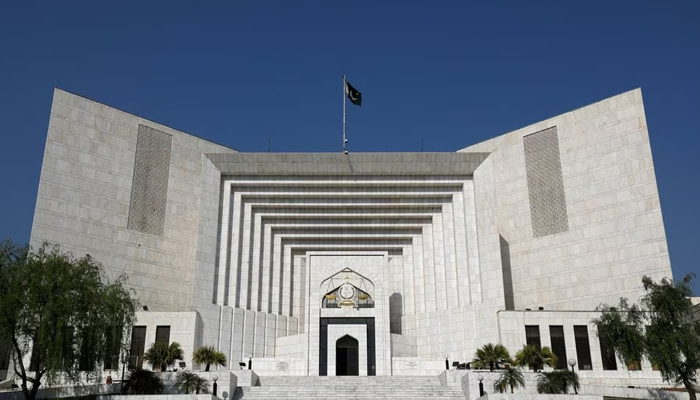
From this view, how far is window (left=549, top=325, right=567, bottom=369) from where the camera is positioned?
35.5m

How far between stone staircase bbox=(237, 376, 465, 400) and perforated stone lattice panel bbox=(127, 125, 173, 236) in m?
14.0

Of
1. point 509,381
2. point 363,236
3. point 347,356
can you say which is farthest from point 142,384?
point 363,236

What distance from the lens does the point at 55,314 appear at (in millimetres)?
22438

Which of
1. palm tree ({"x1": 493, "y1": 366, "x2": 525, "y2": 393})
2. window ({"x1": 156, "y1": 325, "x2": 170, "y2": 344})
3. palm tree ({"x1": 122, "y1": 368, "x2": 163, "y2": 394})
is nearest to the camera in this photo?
palm tree ({"x1": 122, "y1": 368, "x2": 163, "y2": 394})

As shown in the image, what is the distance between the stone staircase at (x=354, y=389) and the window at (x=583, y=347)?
9.55 metres

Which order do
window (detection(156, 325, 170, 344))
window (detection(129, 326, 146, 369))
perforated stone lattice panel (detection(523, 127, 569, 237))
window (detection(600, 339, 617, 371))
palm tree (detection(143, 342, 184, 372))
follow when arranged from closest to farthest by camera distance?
palm tree (detection(143, 342, 184, 372))
window (detection(600, 339, 617, 371))
window (detection(129, 326, 146, 369))
window (detection(156, 325, 170, 344))
perforated stone lattice panel (detection(523, 127, 569, 237))

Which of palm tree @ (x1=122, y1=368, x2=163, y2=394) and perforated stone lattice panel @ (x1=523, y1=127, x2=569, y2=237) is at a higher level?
perforated stone lattice panel @ (x1=523, y1=127, x2=569, y2=237)

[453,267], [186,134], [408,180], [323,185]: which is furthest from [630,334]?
[186,134]

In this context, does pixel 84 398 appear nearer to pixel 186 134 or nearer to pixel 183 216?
pixel 183 216

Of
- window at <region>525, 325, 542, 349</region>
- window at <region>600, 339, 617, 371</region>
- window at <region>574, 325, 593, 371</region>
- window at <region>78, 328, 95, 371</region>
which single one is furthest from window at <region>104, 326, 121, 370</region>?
window at <region>600, 339, 617, 371</region>

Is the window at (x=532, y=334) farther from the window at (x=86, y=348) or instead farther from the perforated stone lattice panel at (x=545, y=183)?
the window at (x=86, y=348)

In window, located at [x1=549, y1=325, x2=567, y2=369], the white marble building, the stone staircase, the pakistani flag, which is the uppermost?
the pakistani flag

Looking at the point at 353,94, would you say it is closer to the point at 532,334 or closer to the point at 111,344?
the point at 532,334

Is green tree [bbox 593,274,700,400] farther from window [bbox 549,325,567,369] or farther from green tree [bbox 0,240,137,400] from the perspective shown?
green tree [bbox 0,240,137,400]
